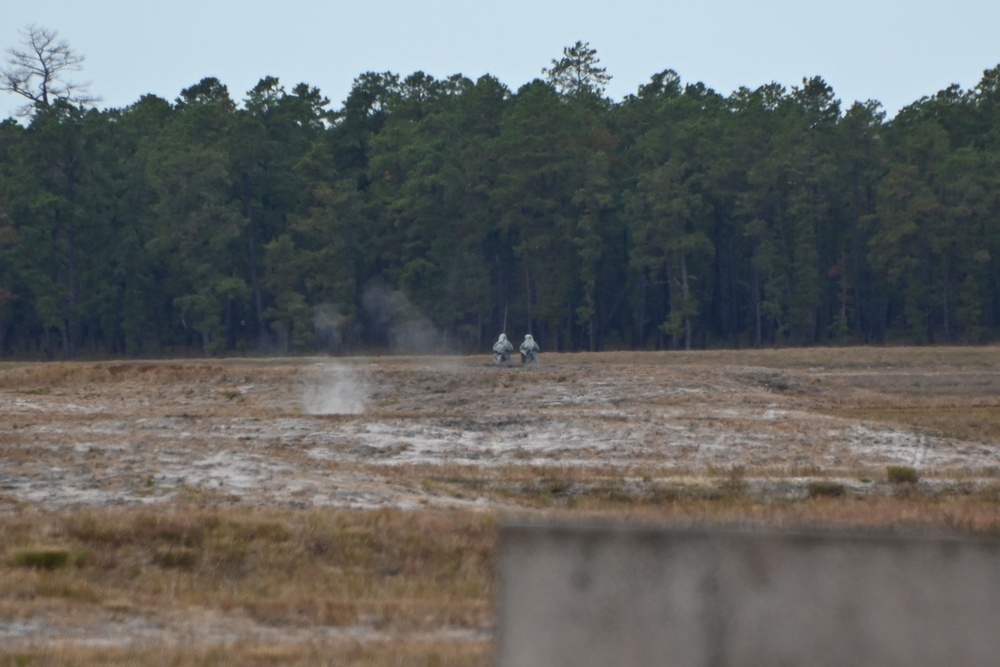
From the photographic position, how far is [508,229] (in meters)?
91.8

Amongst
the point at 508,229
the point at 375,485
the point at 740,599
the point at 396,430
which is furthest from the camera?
the point at 508,229

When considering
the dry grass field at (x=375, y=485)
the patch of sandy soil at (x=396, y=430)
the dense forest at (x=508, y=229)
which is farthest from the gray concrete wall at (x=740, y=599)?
the dense forest at (x=508, y=229)

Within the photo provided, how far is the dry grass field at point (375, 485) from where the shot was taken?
42.0 ft

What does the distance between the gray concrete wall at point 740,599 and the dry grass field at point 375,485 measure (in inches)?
43.1

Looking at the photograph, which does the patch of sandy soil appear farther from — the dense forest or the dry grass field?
the dense forest

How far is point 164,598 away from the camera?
1387cm

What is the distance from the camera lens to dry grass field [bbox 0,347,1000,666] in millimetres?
12805

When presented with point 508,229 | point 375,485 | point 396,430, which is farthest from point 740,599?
point 508,229

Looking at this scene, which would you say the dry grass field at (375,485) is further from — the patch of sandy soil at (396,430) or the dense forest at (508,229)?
the dense forest at (508,229)

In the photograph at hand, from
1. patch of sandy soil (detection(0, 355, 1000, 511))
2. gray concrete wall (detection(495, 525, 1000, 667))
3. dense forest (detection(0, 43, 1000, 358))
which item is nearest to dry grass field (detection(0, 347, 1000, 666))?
patch of sandy soil (detection(0, 355, 1000, 511))

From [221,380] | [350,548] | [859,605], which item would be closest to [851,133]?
[221,380]

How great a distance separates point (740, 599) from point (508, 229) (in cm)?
8426

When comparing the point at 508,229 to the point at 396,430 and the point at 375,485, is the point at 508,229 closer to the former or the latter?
the point at 396,430

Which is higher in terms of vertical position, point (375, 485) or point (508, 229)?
point (508, 229)
